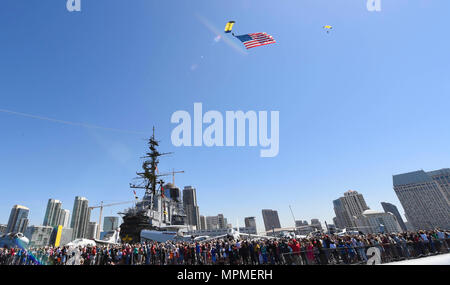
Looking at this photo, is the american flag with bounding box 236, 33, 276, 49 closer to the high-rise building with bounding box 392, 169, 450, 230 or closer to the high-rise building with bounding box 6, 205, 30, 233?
the high-rise building with bounding box 392, 169, 450, 230

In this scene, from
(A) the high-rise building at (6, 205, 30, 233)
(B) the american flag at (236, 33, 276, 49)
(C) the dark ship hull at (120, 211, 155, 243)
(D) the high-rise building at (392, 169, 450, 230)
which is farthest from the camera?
(A) the high-rise building at (6, 205, 30, 233)

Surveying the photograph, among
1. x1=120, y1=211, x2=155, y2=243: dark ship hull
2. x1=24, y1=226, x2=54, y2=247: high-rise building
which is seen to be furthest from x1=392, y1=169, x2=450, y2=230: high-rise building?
x1=24, y1=226, x2=54, y2=247: high-rise building

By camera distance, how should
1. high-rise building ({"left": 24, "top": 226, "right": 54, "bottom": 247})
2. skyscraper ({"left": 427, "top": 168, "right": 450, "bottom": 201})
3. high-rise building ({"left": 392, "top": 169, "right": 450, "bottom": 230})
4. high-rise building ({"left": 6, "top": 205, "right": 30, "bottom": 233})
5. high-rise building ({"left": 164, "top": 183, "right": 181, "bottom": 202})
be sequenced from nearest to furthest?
high-rise building ({"left": 164, "top": 183, "right": 181, "bottom": 202}) < high-rise building ({"left": 24, "top": 226, "right": 54, "bottom": 247}) < high-rise building ({"left": 392, "top": 169, "right": 450, "bottom": 230}) < skyscraper ({"left": 427, "top": 168, "right": 450, "bottom": 201}) < high-rise building ({"left": 6, "top": 205, "right": 30, "bottom": 233})

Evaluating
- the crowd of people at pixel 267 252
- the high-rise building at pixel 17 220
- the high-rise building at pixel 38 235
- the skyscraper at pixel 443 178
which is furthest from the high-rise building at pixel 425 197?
the high-rise building at pixel 17 220

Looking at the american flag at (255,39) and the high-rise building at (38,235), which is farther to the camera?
the high-rise building at (38,235)

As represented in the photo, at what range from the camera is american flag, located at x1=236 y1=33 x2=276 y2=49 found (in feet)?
49.9

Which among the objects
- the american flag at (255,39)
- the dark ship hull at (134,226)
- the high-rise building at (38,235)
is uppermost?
the american flag at (255,39)

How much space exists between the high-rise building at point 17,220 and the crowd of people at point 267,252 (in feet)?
834

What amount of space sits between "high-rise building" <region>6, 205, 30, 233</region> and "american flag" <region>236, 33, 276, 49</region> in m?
271

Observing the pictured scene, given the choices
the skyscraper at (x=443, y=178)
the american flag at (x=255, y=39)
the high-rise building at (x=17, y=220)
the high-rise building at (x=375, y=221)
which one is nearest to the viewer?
the american flag at (x=255, y=39)

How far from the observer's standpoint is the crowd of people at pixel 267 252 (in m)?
12.0

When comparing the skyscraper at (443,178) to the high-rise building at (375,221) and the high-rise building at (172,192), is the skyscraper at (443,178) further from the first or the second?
the high-rise building at (172,192)
